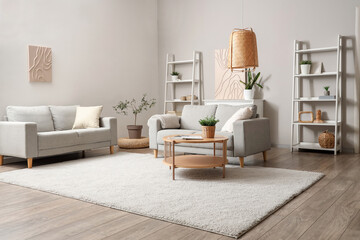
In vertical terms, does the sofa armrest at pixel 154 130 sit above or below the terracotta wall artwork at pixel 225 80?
below

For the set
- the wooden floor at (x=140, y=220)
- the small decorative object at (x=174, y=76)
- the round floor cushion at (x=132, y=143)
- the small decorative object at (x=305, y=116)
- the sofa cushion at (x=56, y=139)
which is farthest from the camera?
the small decorative object at (x=174, y=76)

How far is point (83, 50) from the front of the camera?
5.96 metres

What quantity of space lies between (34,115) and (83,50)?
5.29 feet

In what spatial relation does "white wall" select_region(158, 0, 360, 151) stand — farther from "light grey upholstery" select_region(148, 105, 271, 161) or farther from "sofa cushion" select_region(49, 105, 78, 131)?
"sofa cushion" select_region(49, 105, 78, 131)

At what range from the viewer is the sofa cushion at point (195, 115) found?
5.18m

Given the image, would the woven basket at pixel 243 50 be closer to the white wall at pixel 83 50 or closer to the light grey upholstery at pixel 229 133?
the light grey upholstery at pixel 229 133

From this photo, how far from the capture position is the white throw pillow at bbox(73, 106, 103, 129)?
5.27 meters

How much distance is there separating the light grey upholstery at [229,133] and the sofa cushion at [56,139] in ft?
3.53

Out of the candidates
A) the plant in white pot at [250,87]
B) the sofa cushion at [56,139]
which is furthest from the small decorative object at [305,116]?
the sofa cushion at [56,139]

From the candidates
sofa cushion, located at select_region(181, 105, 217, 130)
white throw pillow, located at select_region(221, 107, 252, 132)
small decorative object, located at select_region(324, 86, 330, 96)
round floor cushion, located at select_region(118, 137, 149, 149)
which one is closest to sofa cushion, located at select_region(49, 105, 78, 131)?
round floor cushion, located at select_region(118, 137, 149, 149)

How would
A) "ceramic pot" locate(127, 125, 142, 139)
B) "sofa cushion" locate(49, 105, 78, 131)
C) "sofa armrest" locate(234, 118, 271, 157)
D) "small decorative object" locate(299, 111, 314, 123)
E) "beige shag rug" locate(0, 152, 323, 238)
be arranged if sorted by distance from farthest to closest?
"ceramic pot" locate(127, 125, 142, 139) → "small decorative object" locate(299, 111, 314, 123) → "sofa cushion" locate(49, 105, 78, 131) → "sofa armrest" locate(234, 118, 271, 157) → "beige shag rug" locate(0, 152, 323, 238)

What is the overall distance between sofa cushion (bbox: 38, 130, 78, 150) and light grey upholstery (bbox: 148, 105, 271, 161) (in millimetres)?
1076

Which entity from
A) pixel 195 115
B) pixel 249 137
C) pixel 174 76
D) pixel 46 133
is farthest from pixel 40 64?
pixel 249 137

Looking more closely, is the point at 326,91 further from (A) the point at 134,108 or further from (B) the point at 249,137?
(A) the point at 134,108
